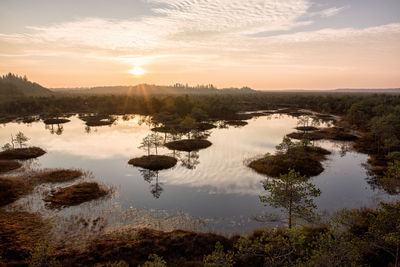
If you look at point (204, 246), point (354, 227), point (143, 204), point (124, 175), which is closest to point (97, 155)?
point (124, 175)

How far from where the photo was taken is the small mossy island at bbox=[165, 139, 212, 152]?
238 feet

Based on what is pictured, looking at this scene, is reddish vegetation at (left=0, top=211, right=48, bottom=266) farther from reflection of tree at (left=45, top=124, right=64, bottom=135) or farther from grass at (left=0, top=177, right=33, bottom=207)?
reflection of tree at (left=45, top=124, right=64, bottom=135)

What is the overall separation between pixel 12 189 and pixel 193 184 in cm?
3447

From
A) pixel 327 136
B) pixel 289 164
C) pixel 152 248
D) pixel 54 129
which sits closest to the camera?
pixel 152 248

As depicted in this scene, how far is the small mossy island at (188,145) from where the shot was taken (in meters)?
72.5

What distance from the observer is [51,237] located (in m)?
28.3

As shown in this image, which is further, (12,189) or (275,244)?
(12,189)

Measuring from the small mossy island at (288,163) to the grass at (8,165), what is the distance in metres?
58.4

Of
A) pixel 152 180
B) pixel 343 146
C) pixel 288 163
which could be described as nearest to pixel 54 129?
pixel 152 180

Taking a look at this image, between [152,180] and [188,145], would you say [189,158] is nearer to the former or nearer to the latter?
[188,145]

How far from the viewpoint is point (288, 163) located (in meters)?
53.7

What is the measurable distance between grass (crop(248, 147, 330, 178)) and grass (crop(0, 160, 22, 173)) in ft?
192

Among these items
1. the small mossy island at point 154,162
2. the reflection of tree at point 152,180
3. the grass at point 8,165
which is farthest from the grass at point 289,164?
the grass at point 8,165

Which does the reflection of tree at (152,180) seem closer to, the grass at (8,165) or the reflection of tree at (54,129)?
the grass at (8,165)
